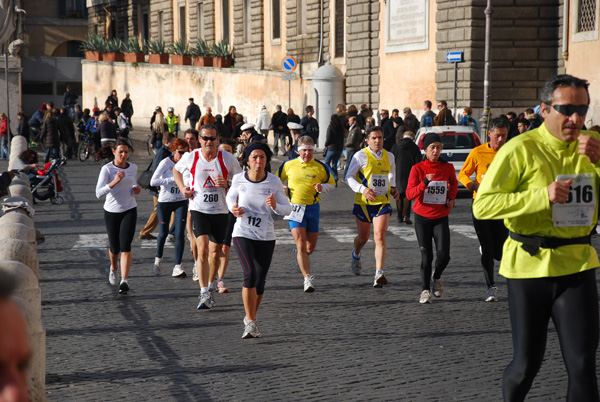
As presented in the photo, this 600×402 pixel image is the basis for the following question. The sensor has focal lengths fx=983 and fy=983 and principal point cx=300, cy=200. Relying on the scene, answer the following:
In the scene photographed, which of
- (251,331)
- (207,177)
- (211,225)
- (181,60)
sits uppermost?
(181,60)

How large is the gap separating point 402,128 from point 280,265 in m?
7.33

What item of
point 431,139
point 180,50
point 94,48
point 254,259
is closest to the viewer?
point 254,259

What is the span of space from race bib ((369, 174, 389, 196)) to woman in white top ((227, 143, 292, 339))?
230 cm

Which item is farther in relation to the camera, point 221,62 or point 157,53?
point 157,53

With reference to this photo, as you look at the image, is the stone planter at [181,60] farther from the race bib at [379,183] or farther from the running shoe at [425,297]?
the running shoe at [425,297]

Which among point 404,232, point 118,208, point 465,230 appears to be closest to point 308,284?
point 118,208

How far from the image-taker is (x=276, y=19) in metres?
43.2

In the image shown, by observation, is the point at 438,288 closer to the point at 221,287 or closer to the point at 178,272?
the point at 221,287

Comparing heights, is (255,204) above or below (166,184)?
above

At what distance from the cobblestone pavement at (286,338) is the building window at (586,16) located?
15.1 m

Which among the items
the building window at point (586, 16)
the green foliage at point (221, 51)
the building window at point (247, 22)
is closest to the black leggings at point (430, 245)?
the building window at point (586, 16)

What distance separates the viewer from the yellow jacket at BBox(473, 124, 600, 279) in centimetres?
450

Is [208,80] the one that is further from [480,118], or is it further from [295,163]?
[295,163]

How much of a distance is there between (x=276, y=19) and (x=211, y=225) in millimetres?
34802
